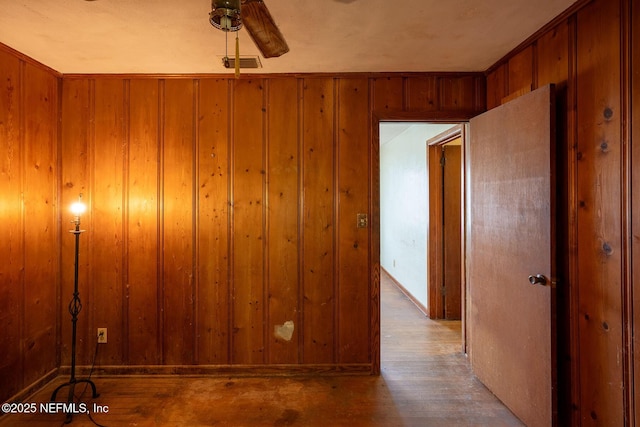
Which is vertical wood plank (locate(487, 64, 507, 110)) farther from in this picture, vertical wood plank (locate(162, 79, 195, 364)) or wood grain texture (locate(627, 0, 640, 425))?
vertical wood plank (locate(162, 79, 195, 364))

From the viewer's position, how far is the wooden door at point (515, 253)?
6.04 ft

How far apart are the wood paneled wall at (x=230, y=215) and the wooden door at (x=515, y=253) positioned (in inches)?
26.2

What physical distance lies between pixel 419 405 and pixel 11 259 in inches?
117

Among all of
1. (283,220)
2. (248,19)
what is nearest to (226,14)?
(248,19)

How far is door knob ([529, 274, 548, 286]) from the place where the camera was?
184 cm

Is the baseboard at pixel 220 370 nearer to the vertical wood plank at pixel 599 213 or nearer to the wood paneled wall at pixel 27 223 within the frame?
the wood paneled wall at pixel 27 223

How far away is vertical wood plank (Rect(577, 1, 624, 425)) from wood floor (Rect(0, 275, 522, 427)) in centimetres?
69

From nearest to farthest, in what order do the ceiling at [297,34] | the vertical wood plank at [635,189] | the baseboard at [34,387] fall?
the vertical wood plank at [635,189], the ceiling at [297,34], the baseboard at [34,387]

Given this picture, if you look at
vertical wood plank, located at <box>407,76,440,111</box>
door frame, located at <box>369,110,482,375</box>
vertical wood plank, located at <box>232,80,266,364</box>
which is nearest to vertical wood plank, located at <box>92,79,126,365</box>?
vertical wood plank, located at <box>232,80,266,364</box>

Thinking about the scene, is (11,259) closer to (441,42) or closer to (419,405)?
(419,405)

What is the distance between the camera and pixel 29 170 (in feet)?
7.68

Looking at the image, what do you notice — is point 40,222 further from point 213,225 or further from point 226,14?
point 226,14

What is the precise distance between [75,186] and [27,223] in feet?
1.43

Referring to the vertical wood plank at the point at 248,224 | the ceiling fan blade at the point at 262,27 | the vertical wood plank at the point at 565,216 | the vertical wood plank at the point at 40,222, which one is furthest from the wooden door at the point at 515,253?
the vertical wood plank at the point at 40,222
